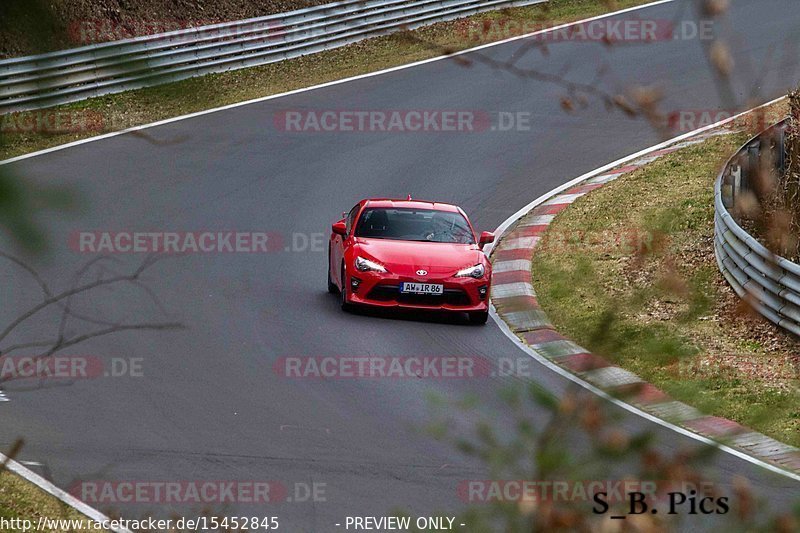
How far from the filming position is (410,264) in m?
14.6

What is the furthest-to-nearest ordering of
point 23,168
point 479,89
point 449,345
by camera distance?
1. point 479,89
2. point 449,345
3. point 23,168

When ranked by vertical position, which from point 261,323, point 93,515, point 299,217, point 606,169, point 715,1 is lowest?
point 93,515

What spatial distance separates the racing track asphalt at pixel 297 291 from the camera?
27.7ft

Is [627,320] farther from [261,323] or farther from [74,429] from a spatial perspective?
[261,323]

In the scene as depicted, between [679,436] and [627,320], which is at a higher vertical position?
[627,320]

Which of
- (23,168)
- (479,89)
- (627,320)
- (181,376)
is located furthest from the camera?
(479,89)

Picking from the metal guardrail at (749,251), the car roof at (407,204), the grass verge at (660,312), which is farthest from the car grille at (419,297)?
the grass verge at (660,312)

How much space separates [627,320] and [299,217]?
55.2ft

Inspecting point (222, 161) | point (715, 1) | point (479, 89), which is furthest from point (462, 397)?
point (479, 89)

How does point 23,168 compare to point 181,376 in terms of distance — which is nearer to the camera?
point 23,168

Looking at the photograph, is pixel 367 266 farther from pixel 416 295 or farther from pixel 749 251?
pixel 749 251

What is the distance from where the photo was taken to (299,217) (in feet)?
62.6

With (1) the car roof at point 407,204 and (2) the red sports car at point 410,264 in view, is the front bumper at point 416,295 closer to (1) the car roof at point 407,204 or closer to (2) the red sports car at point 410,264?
(2) the red sports car at point 410,264

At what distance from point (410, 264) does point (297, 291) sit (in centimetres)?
185
